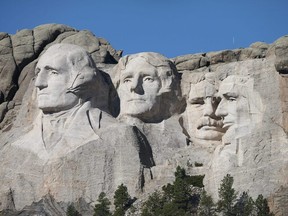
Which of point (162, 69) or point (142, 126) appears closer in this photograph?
point (142, 126)

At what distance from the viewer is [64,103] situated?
37.3m

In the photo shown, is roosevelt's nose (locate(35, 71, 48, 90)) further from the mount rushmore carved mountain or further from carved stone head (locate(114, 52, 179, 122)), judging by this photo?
carved stone head (locate(114, 52, 179, 122))

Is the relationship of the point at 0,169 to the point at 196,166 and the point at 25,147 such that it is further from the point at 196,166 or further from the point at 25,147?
the point at 196,166

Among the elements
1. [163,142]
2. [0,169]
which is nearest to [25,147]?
[0,169]

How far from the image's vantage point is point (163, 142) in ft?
123

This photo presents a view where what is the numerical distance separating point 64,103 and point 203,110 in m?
3.35

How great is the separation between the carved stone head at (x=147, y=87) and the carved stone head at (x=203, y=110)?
465mm

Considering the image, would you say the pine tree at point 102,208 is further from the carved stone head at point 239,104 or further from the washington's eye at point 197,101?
the washington's eye at point 197,101

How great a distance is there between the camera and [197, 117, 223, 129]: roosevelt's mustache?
123 ft

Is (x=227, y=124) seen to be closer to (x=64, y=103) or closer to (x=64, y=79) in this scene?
(x=64, y=103)

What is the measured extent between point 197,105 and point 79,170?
3549 millimetres

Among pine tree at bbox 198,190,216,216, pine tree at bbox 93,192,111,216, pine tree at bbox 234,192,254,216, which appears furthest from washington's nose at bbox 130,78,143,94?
pine tree at bbox 234,192,254,216

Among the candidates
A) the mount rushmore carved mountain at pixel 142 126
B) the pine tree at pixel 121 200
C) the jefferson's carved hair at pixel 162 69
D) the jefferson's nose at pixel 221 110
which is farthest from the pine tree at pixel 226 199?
the jefferson's carved hair at pixel 162 69

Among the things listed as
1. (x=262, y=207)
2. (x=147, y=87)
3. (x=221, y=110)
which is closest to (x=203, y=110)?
(x=221, y=110)
